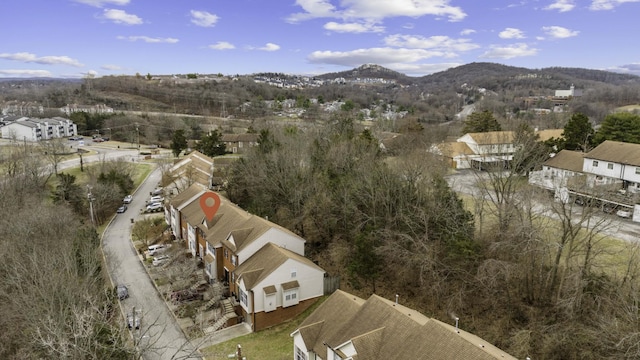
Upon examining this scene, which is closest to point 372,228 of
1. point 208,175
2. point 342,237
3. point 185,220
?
point 342,237

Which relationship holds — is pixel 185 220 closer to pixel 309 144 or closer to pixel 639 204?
pixel 309 144

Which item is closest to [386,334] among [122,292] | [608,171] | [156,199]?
[122,292]

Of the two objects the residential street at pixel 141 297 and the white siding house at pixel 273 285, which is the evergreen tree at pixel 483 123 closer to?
the white siding house at pixel 273 285

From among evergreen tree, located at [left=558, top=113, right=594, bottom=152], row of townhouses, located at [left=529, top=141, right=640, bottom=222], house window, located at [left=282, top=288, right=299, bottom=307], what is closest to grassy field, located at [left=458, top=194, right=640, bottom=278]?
row of townhouses, located at [left=529, top=141, right=640, bottom=222]

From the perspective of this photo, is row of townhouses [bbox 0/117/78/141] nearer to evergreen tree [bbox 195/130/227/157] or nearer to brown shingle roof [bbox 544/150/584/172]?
evergreen tree [bbox 195/130/227/157]

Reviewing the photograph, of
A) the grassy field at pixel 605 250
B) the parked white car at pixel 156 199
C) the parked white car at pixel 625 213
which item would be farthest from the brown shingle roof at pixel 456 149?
the parked white car at pixel 156 199

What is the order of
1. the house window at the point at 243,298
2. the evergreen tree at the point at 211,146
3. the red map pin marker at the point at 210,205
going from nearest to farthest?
the house window at the point at 243,298 → the red map pin marker at the point at 210,205 → the evergreen tree at the point at 211,146
